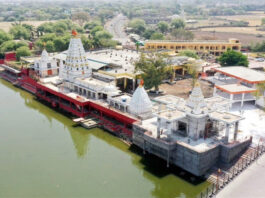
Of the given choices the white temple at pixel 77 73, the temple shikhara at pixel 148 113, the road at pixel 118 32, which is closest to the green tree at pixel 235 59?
the temple shikhara at pixel 148 113

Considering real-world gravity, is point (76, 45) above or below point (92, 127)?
above

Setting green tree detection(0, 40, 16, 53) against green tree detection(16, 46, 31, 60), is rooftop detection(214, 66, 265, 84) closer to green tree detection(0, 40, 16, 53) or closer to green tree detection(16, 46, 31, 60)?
green tree detection(16, 46, 31, 60)

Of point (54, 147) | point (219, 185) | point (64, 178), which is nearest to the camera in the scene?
point (219, 185)

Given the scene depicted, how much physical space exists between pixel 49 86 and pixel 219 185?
1229 inches

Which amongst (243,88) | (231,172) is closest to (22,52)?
(243,88)

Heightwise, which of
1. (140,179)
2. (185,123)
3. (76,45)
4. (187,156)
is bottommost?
(140,179)

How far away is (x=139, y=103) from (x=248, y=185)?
48.6 feet

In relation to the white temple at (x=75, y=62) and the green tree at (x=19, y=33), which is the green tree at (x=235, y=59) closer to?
the white temple at (x=75, y=62)

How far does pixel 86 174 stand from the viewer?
2908 centimetres

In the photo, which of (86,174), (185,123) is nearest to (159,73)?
(185,123)

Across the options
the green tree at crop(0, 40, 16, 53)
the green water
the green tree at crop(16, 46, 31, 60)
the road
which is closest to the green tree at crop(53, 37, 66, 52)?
the green tree at crop(16, 46, 31, 60)

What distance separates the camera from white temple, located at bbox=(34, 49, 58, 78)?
5303cm

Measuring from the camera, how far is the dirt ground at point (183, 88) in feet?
155

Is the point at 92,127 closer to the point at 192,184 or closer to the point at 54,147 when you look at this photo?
the point at 54,147
